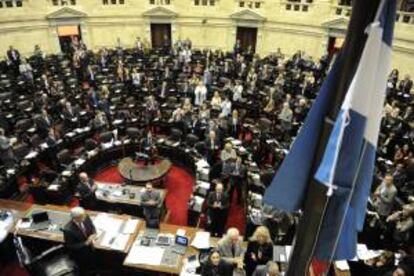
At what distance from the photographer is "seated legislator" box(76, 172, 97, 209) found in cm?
841

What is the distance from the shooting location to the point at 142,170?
1033 cm

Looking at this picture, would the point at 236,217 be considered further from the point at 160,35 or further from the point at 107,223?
the point at 160,35

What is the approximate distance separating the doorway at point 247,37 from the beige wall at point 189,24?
0.43m

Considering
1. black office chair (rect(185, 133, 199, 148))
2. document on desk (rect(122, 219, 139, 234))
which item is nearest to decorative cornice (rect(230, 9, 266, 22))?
black office chair (rect(185, 133, 199, 148))

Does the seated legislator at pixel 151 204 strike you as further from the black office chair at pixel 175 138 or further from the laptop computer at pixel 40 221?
the black office chair at pixel 175 138

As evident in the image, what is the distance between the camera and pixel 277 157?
10.7m

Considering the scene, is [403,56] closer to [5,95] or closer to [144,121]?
[144,121]

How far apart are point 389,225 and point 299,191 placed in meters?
6.57

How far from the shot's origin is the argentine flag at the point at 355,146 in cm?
213

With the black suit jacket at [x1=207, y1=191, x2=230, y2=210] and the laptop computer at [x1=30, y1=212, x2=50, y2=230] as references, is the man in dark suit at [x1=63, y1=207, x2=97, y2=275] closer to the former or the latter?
the laptop computer at [x1=30, y1=212, x2=50, y2=230]

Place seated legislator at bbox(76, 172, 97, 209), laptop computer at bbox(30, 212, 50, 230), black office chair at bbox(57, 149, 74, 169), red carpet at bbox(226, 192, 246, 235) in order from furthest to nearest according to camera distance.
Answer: black office chair at bbox(57, 149, 74, 169) → red carpet at bbox(226, 192, 246, 235) → seated legislator at bbox(76, 172, 97, 209) → laptop computer at bbox(30, 212, 50, 230)

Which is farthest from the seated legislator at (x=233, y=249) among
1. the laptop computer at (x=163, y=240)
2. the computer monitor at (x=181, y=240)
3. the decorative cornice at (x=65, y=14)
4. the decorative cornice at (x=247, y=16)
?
the decorative cornice at (x=65, y=14)

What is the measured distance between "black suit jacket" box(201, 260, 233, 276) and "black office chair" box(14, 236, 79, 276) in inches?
101

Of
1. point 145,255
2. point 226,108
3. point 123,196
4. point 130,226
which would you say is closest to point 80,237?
point 130,226
